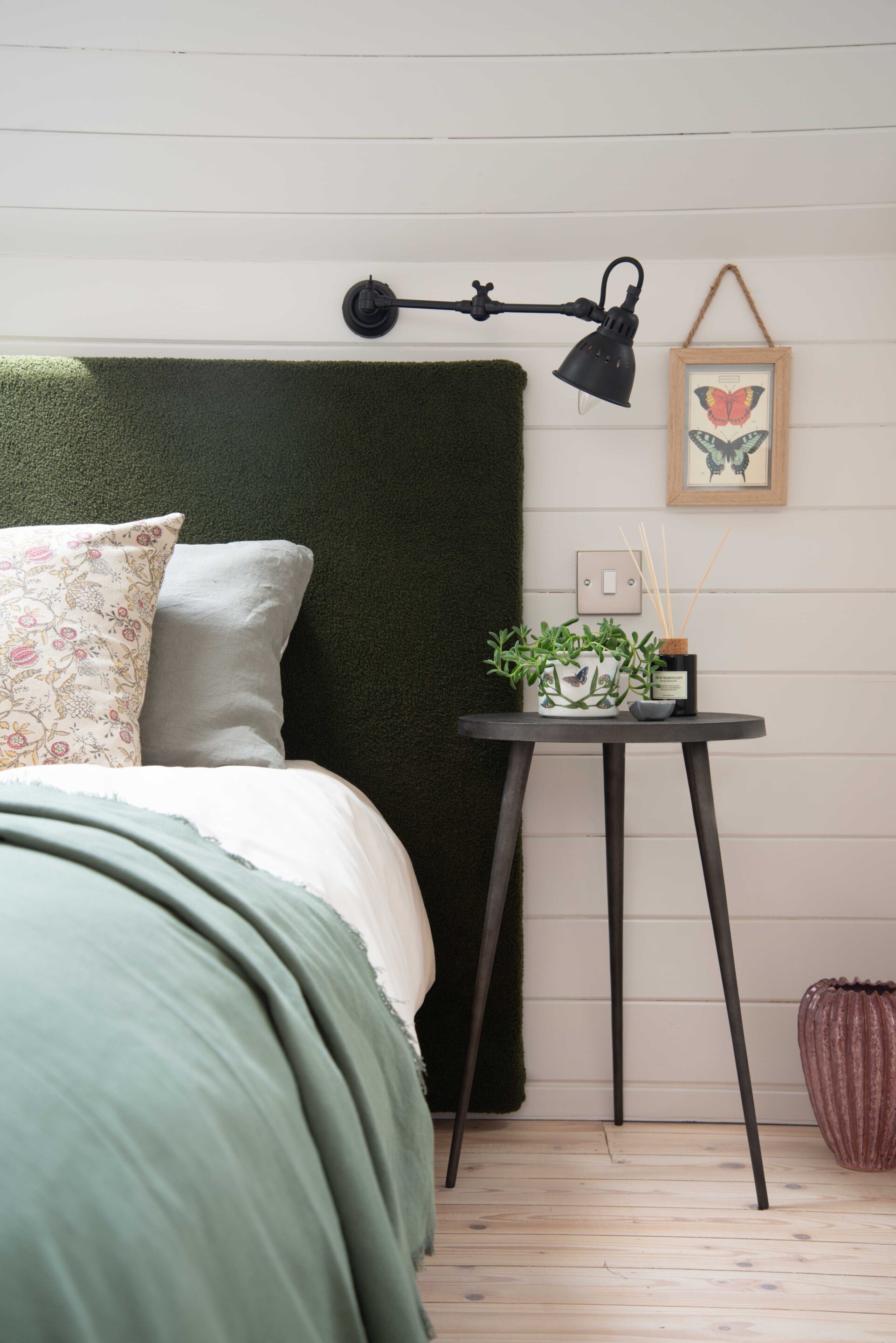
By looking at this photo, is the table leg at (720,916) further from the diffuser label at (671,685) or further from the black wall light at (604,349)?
the black wall light at (604,349)

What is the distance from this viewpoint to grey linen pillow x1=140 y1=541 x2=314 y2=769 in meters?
1.42

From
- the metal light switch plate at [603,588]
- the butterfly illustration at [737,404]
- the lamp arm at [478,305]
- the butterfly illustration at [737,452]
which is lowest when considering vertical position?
the metal light switch plate at [603,588]

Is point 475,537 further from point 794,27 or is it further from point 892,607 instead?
point 794,27

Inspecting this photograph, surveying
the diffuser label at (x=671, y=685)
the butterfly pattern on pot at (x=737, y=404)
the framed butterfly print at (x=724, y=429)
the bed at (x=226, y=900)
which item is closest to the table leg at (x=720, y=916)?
the diffuser label at (x=671, y=685)

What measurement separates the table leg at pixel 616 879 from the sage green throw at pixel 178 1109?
Result: 1.06 meters

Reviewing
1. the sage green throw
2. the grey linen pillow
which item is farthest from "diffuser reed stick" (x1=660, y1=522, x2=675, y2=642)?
the sage green throw

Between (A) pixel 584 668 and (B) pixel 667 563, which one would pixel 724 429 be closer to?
(B) pixel 667 563

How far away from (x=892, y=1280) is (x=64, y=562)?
160 centimetres

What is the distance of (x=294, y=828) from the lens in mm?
1011

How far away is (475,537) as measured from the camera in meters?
1.82

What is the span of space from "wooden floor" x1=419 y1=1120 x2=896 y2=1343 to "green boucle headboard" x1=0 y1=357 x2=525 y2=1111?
237 mm

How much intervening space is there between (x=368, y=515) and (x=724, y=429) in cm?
76

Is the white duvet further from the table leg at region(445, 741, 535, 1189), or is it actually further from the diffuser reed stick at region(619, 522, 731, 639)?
the diffuser reed stick at region(619, 522, 731, 639)

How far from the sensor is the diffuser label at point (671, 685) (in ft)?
5.27
